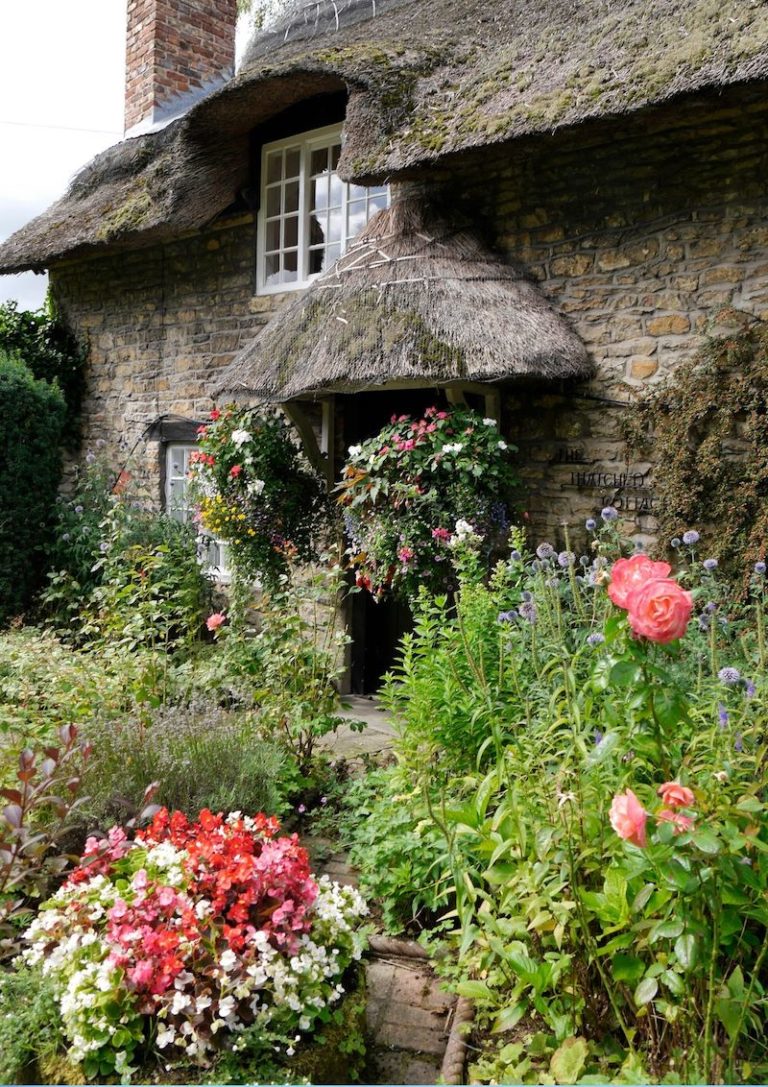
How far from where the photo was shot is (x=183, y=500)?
26.5 feet

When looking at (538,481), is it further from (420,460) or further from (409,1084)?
(409,1084)

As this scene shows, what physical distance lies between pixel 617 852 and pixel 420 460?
3.35 meters

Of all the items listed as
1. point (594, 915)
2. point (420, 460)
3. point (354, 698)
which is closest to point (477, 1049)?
point (594, 915)

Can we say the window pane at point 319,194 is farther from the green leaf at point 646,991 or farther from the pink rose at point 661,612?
the green leaf at point 646,991

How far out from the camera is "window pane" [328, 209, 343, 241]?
23.0ft

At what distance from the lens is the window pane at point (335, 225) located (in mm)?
7012

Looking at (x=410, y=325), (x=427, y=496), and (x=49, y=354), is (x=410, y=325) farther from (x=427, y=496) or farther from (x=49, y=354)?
(x=49, y=354)

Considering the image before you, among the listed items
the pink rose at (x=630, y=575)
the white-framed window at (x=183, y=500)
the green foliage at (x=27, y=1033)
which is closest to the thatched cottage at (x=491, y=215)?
the white-framed window at (x=183, y=500)

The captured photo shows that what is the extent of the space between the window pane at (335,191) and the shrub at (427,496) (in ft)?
8.25

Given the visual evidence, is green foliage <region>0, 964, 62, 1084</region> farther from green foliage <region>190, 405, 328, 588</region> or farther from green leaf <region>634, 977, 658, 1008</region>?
green foliage <region>190, 405, 328, 588</region>

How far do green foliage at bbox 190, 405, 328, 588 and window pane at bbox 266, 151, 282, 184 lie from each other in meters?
2.20

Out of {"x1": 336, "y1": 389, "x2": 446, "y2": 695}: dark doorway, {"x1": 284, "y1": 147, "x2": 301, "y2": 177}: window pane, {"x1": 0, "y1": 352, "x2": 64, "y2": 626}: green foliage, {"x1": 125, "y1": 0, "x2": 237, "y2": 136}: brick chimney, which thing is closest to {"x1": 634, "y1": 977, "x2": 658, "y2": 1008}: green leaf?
{"x1": 336, "y1": 389, "x2": 446, "y2": 695}: dark doorway

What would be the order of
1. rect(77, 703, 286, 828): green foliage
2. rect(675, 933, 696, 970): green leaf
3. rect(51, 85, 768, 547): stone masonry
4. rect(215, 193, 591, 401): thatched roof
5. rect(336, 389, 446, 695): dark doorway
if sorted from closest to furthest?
rect(675, 933, 696, 970): green leaf < rect(77, 703, 286, 828): green foliage < rect(51, 85, 768, 547): stone masonry < rect(215, 193, 591, 401): thatched roof < rect(336, 389, 446, 695): dark doorway

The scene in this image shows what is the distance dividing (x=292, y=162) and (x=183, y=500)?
3042 mm
